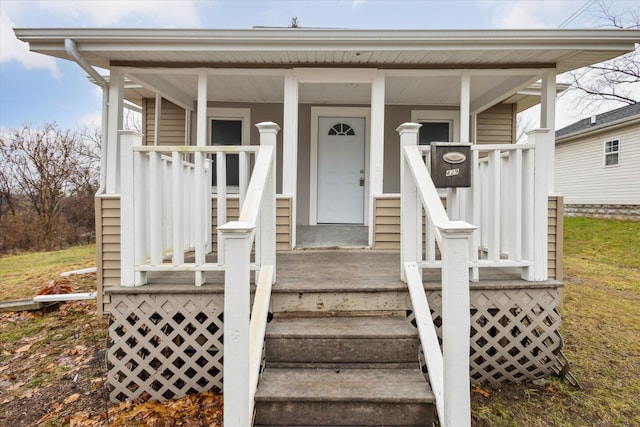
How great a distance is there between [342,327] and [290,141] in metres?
2.57

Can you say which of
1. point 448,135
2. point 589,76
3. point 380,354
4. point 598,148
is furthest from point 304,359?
point 589,76

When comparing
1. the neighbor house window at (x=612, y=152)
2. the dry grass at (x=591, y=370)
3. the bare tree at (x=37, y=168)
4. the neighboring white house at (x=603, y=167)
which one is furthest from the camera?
the bare tree at (x=37, y=168)

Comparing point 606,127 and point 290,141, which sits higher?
point 606,127

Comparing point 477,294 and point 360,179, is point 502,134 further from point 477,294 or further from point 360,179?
point 477,294

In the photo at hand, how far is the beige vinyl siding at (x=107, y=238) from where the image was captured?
3.83 m

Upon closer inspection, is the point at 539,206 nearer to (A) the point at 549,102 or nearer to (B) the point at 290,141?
(A) the point at 549,102

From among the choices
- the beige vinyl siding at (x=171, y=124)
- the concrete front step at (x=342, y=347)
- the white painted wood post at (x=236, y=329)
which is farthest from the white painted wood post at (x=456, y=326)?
the beige vinyl siding at (x=171, y=124)

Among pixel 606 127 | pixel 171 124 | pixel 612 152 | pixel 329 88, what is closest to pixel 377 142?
pixel 329 88

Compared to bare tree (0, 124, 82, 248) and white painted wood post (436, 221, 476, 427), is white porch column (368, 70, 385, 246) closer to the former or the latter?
white painted wood post (436, 221, 476, 427)

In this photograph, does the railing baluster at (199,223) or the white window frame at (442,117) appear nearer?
the railing baluster at (199,223)

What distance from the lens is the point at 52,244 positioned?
12688 millimetres

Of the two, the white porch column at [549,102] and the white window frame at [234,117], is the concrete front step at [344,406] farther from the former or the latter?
the white window frame at [234,117]

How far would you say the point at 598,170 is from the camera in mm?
12719

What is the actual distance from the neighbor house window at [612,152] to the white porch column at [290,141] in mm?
12933
